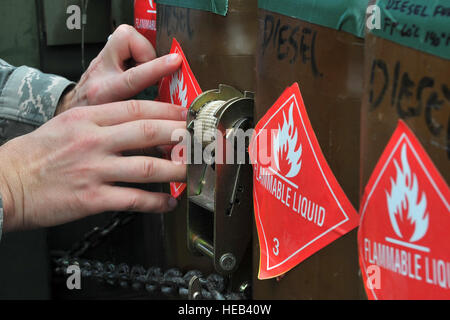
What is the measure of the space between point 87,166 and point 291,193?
391 millimetres

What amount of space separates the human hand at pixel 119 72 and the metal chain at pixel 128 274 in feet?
1.20

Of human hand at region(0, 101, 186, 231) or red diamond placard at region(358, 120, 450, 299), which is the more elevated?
red diamond placard at region(358, 120, 450, 299)

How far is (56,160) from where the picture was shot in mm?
868

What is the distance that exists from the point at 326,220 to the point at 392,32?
0.20 m

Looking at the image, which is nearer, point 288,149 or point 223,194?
point 288,149

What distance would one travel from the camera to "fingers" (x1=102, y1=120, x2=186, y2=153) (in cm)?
84

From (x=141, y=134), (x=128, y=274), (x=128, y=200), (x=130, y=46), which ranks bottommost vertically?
(x=128, y=274)

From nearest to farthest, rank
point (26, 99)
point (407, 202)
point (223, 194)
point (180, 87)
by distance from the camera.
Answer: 1. point (407, 202)
2. point (223, 194)
3. point (180, 87)
4. point (26, 99)

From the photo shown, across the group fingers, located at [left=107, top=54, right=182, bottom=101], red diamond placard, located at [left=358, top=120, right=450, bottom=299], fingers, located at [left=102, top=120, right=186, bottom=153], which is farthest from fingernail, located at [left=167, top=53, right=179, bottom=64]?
red diamond placard, located at [left=358, top=120, right=450, bottom=299]

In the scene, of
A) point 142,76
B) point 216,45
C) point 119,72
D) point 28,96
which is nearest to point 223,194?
point 216,45

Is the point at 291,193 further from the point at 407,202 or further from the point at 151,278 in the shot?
the point at 151,278

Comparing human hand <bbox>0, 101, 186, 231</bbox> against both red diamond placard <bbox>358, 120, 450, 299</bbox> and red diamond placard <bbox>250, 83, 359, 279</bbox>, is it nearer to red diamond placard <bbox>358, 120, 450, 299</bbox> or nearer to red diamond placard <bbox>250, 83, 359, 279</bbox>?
red diamond placard <bbox>250, 83, 359, 279</bbox>

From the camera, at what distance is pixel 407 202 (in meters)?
0.43

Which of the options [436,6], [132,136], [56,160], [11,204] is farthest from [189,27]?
[436,6]
